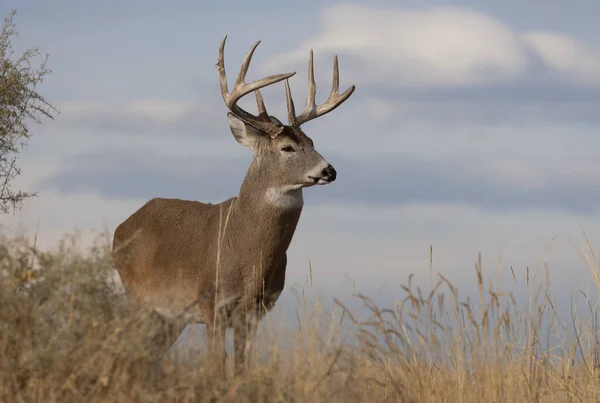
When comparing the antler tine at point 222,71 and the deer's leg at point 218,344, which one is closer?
the deer's leg at point 218,344

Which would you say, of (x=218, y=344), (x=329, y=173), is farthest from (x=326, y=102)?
(x=218, y=344)

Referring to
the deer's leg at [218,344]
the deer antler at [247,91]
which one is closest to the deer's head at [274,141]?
the deer antler at [247,91]

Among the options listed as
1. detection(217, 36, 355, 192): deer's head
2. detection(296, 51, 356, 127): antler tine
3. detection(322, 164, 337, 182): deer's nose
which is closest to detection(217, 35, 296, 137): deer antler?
detection(217, 36, 355, 192): deer's head

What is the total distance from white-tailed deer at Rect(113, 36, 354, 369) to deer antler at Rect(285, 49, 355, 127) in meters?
0.04

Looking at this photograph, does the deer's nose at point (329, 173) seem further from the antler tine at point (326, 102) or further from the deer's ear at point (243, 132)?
the antler tine at point (326, 102)

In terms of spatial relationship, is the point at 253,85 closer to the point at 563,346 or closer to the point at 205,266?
the point at 205,266

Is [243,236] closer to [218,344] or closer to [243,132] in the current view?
[243,132]

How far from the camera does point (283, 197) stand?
9.84 m

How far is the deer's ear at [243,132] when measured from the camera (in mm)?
10148

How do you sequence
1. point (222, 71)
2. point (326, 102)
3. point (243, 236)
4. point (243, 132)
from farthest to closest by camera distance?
1. point (326, 102)
2. point (222, 71)
3. point (243, 132)
4. point (243, 236)

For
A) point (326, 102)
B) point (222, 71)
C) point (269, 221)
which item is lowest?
point (269, 221)

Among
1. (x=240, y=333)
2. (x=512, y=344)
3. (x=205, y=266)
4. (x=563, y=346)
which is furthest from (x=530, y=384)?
(x=205, y=266)

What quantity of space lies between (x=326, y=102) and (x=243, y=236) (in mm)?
2366

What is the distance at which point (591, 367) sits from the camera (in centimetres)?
880
